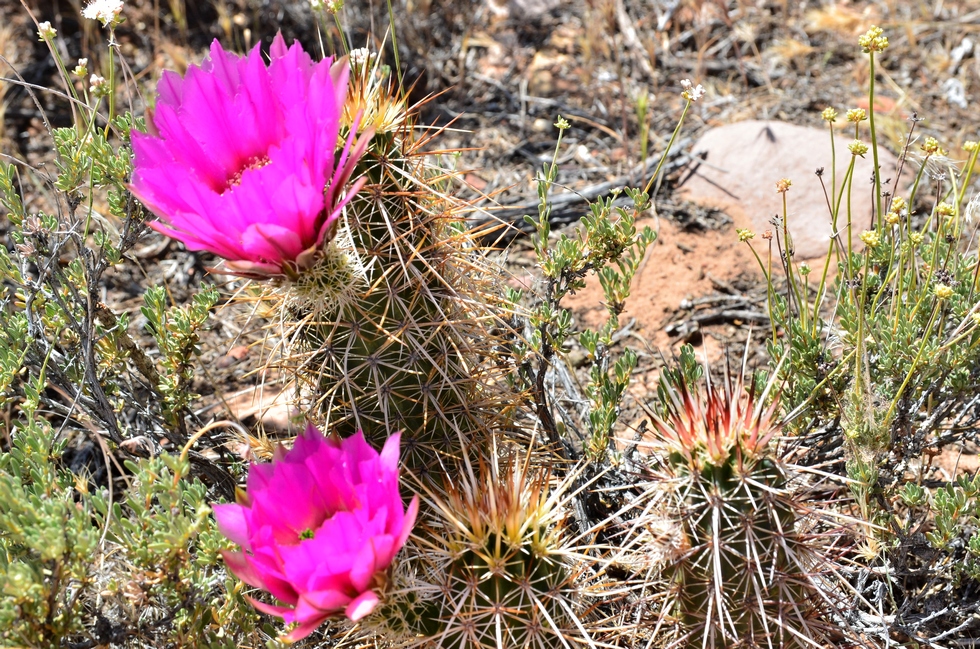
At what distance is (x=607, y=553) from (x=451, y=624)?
80 centimetres

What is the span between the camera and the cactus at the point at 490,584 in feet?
5.55

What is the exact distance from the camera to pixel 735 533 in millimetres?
1628

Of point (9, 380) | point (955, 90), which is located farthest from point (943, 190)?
point (9, 380)

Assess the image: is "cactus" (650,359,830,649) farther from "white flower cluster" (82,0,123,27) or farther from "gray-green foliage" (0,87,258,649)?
"white flower cluster" (82,0,123,27)

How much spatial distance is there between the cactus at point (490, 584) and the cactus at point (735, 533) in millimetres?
236

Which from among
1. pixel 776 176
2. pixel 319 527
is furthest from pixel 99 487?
pixel 776 176

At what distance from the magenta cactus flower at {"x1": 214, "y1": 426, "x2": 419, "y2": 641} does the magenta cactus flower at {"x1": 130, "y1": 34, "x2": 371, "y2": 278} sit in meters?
0.36

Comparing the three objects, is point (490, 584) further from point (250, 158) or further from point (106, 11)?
point (106, 11)

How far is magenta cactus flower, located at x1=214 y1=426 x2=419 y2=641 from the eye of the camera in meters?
1.42

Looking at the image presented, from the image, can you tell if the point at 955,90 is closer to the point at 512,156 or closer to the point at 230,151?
the point at 512,156

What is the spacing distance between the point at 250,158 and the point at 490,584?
95cm

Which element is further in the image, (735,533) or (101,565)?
(101,565)

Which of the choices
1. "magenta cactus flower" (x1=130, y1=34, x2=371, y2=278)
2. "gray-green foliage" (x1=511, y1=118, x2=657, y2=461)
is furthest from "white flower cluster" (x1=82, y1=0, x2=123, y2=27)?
"gray-green foliage" (x1=511, y1=118, x2=657, y2=461)

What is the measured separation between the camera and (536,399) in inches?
94.0
